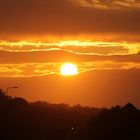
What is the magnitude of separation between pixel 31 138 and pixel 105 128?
16.7 meters

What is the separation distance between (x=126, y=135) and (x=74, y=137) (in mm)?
24893

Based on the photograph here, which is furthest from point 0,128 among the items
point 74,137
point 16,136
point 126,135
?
point 126,135

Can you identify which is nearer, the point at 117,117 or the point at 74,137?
the point at 117,117

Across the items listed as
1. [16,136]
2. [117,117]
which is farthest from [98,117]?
[16,136]

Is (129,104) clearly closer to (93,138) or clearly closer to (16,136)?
(93,138)

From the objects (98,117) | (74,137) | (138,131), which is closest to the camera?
(138,131)

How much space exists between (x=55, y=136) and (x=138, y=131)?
94.9ft

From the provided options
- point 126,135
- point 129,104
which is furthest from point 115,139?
point 129,104

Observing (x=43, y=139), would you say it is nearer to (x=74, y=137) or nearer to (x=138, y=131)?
(x=74, y=137)

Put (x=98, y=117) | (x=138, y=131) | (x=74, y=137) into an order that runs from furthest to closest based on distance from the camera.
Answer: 1. (x=74, y=137)
2. (x=98, y=117)
3. (x=138, y=131)

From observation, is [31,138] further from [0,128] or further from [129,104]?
[129,104]

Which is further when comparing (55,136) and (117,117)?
(55,136)

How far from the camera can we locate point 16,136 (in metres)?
184

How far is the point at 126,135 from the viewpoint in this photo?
17262cm
